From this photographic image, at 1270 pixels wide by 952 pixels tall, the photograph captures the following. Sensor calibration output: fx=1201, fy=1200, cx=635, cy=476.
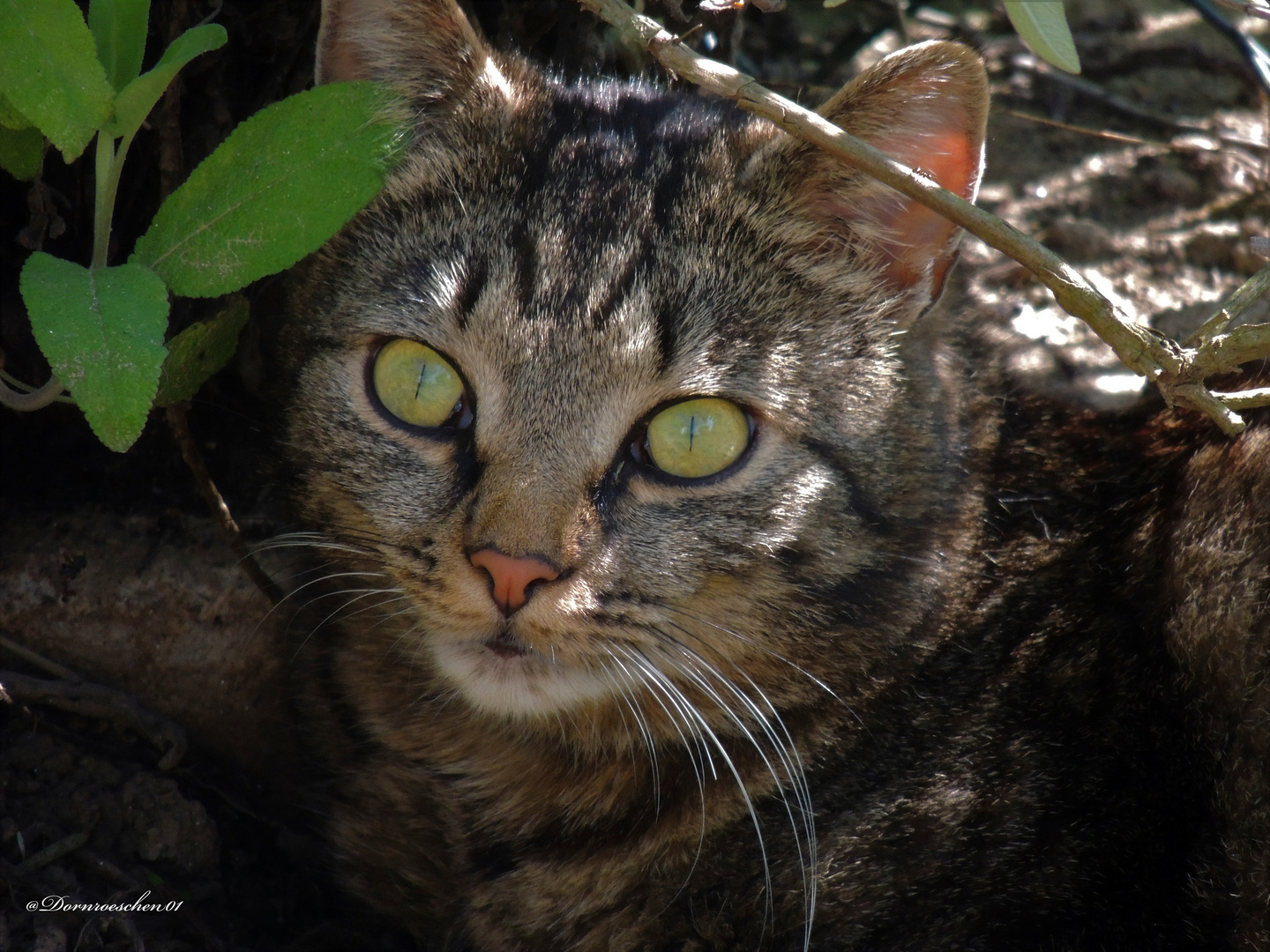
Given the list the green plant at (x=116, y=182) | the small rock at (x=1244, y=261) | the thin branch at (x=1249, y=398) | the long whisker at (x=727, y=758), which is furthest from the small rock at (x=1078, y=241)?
the green plant at (x=116, y=182)

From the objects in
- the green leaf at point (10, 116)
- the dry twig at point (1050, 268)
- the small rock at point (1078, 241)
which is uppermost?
the small rock at point (1078, 241)

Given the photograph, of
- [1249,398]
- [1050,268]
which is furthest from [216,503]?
[1249,398]

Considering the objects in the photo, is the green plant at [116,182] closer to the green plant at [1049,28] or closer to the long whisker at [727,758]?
the long whisker at [727,758]

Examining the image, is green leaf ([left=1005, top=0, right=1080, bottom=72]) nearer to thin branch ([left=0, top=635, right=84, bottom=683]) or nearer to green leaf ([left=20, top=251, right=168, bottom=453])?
green leaf ([left=20, top=251, right=168, bottom=453])

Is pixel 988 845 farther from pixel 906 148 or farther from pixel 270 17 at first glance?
pixel 270 17

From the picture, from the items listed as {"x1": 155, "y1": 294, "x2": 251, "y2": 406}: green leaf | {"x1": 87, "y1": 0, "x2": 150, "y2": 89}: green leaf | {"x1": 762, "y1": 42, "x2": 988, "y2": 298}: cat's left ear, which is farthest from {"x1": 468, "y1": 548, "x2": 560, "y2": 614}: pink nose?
{"x1": 87, "y1": 0, "x2": 150, "y2": 89}: green leaf

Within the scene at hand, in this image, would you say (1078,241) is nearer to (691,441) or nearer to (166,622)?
(691,441)
